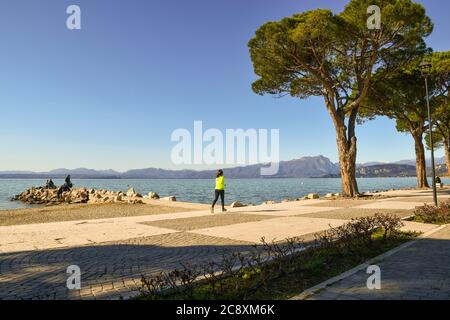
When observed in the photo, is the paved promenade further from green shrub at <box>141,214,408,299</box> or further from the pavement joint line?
the pavement joint line

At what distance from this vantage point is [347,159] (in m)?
24.1

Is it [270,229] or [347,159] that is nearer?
[270,229]

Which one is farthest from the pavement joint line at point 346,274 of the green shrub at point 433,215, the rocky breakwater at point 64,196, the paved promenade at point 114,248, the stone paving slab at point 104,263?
the rocky breakwater at point 64,196

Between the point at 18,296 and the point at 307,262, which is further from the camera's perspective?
the point at 307,262

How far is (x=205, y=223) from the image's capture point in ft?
41.8

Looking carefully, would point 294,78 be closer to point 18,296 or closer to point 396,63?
point 396,63

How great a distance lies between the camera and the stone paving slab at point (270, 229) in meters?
9.73

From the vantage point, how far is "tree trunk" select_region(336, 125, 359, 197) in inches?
946

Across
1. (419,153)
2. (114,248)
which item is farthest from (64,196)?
(419,153)

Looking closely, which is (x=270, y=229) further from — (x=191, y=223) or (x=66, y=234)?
(x=66, y=234)

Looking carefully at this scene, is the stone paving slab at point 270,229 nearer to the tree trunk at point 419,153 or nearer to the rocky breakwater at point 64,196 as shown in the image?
the rocky breakwater at point 64,196

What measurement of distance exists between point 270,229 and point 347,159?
1503 cm

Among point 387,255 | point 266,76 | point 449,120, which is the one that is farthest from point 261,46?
point 449,120
